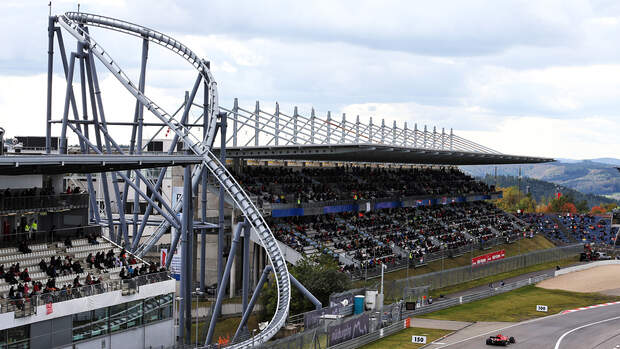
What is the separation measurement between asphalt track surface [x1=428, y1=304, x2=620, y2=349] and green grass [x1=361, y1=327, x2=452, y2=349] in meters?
1.00

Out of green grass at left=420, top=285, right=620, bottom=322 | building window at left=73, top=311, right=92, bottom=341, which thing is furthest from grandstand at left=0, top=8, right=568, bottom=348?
green grass at left=420, top=285, right=620, bottom=322

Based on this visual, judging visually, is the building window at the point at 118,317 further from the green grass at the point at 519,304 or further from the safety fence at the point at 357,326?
the green grass at the point at 519,304

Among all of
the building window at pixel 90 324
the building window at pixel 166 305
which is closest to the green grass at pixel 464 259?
the building window at pixel 166 305

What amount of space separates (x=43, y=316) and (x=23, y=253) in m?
5.78

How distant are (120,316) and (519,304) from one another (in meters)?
39.3

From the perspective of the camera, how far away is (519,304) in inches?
2608

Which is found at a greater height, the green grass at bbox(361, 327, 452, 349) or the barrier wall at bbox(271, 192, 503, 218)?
the barrier wall at bbox(271, 192, 503, 218)

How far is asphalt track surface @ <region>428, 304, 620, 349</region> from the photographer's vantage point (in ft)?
161

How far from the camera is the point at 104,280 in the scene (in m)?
39.1

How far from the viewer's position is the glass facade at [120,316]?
35.9m

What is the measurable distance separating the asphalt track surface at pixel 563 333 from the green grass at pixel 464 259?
11.0m

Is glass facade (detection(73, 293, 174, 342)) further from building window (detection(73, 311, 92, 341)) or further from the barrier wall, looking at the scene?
the barrier wall

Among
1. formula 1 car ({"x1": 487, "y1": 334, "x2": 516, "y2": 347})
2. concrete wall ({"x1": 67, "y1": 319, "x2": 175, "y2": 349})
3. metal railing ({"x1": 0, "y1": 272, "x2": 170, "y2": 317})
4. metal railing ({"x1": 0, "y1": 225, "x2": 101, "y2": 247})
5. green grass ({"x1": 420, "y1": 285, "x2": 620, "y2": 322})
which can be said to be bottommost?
green grass ({"x1": 420, "y1": 285, "x2": 620, "y2": 322})

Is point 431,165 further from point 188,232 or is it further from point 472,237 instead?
point 188,232
